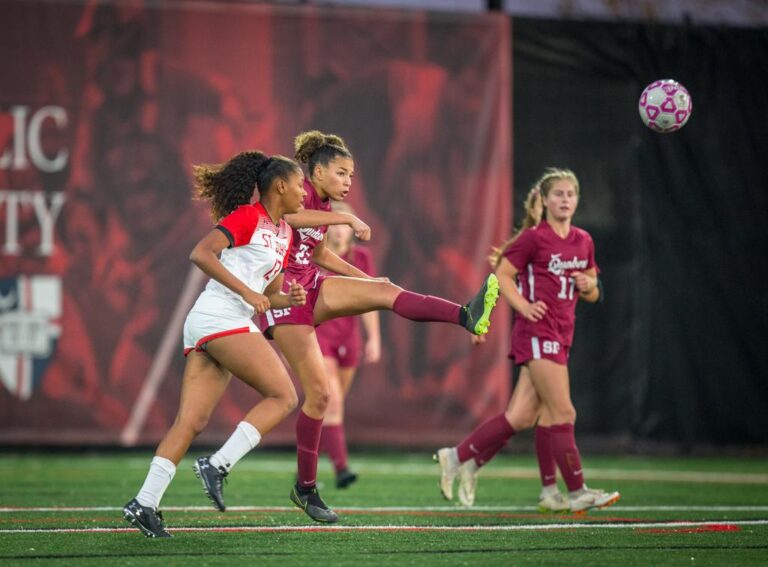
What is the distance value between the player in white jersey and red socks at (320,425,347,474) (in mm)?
3086

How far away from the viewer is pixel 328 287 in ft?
20.8

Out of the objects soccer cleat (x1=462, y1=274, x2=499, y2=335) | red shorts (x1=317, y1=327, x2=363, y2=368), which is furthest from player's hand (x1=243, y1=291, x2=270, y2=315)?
red shorts (x1=317, y1=327, x2=363, y2=368)

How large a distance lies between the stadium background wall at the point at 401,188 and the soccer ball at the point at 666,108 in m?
5.16

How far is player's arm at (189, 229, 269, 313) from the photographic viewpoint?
550 cm

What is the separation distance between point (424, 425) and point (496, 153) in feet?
9.45

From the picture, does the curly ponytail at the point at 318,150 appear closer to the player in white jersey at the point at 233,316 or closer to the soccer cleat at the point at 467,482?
the player in white jersey at the point at 233,316

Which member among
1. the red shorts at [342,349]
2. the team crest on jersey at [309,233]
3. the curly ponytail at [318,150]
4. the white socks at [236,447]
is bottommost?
the white socks at [236,447]

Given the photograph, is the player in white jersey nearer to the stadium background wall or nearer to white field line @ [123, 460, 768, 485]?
white field line @ [123, 460, 768, 485]

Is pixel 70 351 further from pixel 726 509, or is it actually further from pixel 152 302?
pixel 726 509

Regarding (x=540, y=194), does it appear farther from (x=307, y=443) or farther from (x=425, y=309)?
(x=307, y=443)

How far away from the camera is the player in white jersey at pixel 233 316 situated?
5531mm

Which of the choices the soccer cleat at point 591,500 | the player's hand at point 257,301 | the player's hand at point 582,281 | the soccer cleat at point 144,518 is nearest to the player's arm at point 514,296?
the player's hand at point 582,281

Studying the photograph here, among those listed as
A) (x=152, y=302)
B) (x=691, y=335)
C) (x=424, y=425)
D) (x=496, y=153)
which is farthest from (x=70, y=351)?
(x=691, y=335)

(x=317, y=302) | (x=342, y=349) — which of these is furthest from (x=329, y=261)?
(x=342, y=349)
